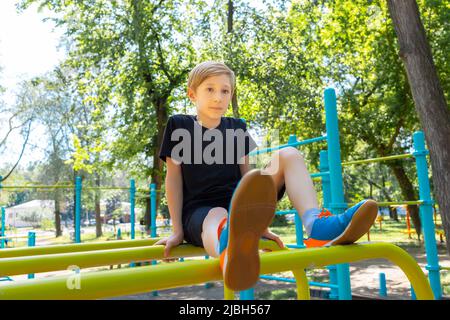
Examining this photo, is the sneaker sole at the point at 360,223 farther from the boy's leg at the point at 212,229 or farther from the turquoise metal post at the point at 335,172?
the turquoise metal post at the point at 335,172

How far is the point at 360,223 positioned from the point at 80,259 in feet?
3.07

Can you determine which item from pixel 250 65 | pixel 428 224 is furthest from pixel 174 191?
pixel 250 65

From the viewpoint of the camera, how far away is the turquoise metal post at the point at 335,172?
9.41ft

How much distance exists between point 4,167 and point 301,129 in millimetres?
14785

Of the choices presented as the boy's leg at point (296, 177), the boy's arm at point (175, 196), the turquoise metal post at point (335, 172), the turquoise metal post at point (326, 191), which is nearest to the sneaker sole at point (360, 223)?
the boy's leg at point (296, 177)

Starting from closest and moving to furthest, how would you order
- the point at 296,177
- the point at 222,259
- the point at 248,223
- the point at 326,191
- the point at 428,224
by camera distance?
the point at 248,223 < the point at 222,259 < the point at 296,177 < the point at 428,224 < the point at 326,191

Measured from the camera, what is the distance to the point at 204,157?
5.78ft

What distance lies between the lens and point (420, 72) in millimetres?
4016

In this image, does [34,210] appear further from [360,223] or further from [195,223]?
[360,223]

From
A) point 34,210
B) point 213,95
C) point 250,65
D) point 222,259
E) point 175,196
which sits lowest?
point 222,259

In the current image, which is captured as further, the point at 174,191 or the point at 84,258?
Answer: the point at 174,191

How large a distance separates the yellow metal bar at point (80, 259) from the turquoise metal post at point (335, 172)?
1.56 metres
